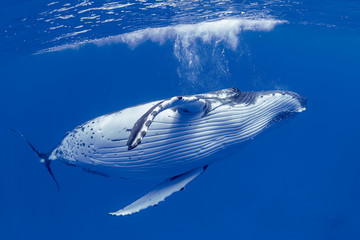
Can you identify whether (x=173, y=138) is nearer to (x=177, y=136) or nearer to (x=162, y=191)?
(x=177, y=136)

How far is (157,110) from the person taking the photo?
2.87 m

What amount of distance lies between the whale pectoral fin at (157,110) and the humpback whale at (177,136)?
2 centimetres

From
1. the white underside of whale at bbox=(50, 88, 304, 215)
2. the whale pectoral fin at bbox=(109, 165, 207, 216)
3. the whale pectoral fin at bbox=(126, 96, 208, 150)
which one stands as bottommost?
the whale pectoral fin at bbox=(109, 165, 207, 216)

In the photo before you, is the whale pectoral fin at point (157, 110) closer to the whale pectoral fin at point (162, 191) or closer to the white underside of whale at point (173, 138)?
the white underside of whale at point (173, 138)

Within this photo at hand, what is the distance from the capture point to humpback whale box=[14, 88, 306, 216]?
3812mm

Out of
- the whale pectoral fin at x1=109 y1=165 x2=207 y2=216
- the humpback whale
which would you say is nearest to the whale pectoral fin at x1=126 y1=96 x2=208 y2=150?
the humpback whale

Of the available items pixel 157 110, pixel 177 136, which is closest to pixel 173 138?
pixel 177 136

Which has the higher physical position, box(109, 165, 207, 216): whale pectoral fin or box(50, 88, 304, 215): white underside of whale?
box(50, 88, 304, 215): white underside of whale

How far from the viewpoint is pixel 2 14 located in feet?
47.3

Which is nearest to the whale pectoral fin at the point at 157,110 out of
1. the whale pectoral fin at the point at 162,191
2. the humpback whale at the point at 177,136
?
the humpback whale at the point at 177,136

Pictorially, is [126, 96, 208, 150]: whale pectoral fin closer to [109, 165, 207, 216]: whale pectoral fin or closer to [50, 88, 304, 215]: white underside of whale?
[50, 88, 304, 215]: white underside of whale

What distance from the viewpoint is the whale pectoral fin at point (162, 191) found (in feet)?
13.3

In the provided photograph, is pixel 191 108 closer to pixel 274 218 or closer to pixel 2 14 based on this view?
pixel 2 14

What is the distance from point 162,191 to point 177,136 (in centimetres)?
107
